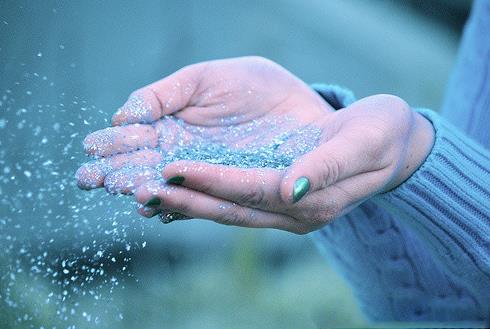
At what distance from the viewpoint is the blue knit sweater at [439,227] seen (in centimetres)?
65

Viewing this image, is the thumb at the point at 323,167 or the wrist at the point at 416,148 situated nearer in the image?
the thumb at the point at 323,167

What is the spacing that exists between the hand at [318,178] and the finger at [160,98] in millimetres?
155

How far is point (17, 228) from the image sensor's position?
0.94m

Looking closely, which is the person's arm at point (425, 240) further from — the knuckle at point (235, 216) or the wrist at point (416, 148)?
the knuckle at point (235, 216)

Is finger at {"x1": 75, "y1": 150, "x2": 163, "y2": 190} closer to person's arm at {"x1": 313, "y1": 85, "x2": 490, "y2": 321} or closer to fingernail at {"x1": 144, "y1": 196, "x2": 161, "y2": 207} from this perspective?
fingernail at {"x1": 144, "y1": 196, "x2": 161, "y2": 207}

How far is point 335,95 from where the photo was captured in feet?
2.40

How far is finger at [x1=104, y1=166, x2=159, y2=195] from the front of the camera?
576 mm

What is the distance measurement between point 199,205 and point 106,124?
0.21 meters

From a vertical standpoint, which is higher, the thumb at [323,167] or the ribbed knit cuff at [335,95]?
the thumb at [323,167]

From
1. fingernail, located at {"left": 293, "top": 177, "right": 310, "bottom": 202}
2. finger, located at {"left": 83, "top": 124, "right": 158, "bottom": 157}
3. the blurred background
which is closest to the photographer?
fingernail, located at {"left": 293, "top": 177, "right": 310, "bottom": 202}

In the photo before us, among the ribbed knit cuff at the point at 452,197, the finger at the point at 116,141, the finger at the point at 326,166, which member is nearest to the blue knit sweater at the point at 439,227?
the ribbed knit cuff at the point at 452,197

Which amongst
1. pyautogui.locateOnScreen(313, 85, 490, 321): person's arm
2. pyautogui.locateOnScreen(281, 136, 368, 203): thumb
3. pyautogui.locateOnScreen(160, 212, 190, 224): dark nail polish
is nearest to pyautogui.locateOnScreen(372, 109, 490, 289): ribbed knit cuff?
pyautogui.locateOnScreen(313, 85, 490, 321): person's arm

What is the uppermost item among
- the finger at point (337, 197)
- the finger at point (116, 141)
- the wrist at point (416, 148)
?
the wrist at point (416, 148)

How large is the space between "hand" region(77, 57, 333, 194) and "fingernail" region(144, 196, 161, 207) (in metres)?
0.12
